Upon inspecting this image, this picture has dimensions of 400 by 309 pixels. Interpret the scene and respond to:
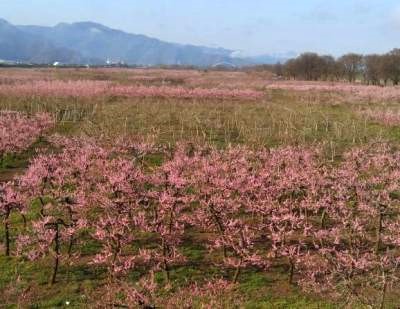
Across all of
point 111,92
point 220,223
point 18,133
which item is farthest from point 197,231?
point 111,92

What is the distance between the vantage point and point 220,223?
49.4 ft

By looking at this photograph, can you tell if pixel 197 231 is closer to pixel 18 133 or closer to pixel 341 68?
pixel 18 133

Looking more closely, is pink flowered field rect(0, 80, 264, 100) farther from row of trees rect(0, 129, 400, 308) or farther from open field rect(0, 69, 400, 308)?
row of trees rect(0, 129, 400, 308)

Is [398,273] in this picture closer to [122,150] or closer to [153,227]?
[153,227]

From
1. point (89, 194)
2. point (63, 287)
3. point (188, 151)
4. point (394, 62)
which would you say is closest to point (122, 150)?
point (188, 151)

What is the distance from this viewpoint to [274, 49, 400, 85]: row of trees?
92.2m

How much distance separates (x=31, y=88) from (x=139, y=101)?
38.8 feet

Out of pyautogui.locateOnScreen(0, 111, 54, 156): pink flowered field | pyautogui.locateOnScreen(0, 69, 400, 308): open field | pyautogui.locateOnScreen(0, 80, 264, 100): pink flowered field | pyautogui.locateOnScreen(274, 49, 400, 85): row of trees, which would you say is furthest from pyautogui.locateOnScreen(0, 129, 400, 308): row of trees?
pyautogui.locateOnScreen(274, 49, 400, 85): row of trees

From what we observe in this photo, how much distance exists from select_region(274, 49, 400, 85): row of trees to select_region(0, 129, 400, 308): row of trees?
7788 cm

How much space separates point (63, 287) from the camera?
13.2 metres

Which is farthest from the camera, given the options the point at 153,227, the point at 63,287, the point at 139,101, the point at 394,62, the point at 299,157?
the point at 394,62

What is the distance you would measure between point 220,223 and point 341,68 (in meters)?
96.1

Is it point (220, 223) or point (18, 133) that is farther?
point (18, 133)

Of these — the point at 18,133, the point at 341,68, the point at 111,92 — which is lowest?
the point at 18,133
